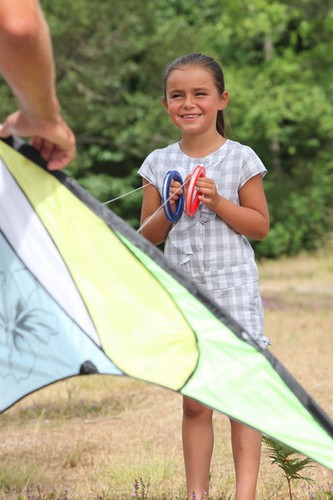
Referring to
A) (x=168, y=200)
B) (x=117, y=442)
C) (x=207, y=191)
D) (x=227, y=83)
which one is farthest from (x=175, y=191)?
(x=227, y=83)

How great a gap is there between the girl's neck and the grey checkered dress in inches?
1.2

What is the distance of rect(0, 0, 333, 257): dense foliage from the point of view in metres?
21.7

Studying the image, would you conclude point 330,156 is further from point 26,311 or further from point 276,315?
point 26,311

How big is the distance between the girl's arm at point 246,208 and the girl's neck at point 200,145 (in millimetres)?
193

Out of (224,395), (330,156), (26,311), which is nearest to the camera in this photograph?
(224,395)

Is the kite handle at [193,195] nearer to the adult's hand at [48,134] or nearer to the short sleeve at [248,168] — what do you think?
the short sleeve at [248,168]

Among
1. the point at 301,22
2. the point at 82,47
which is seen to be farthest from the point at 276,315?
the point at 301,22

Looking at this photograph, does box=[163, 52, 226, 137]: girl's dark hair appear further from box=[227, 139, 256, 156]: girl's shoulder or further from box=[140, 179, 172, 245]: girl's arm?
box=[140, 179, 172, 245]: girl's arm

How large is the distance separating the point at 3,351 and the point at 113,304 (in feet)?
1.47

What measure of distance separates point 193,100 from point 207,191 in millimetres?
457

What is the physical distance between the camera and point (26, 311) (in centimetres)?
306

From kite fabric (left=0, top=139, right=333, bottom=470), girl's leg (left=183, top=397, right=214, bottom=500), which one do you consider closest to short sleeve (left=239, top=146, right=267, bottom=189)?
girl's leg (left=183, top=397, right=214, bottom=500)

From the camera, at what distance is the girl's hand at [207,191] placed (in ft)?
11.5

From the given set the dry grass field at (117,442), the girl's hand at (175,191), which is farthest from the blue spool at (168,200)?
the dry grass field at (117,442)
